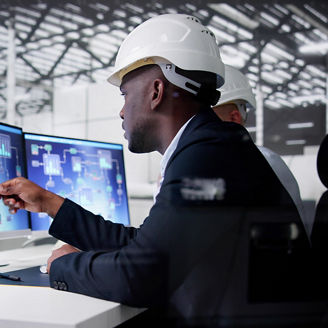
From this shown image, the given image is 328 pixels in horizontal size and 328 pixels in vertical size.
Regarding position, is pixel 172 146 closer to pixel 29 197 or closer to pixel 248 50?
pixel 29 197

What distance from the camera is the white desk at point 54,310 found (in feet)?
2.32

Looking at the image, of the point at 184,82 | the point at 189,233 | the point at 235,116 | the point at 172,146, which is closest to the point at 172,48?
the point at 184,82

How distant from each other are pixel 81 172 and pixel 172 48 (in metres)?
0.71

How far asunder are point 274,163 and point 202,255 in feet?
2.88

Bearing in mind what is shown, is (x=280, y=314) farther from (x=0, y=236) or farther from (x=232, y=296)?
(x=0, y=236)

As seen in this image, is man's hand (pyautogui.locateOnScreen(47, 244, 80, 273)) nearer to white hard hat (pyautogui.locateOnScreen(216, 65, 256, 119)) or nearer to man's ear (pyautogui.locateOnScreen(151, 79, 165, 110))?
man's ear (pyautogui.locateOnScreen(151, 79, 165, 110))

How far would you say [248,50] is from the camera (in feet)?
10.4

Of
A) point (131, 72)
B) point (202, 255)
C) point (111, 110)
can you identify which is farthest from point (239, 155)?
point (111, 110)

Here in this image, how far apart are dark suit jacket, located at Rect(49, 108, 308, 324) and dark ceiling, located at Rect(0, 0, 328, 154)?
1702 millimetres

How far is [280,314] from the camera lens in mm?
790

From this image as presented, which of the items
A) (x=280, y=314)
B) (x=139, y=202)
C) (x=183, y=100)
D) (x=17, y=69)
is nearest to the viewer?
(x=280, y=314)

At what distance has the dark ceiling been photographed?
294 centimetres

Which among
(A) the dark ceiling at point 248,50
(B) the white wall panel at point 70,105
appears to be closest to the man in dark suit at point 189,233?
(B) the white wall panel at point 70,105

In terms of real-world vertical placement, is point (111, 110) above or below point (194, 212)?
above
